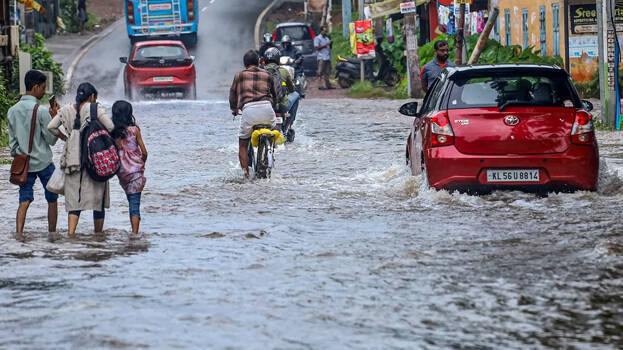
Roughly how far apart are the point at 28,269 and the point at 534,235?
13.1 feet

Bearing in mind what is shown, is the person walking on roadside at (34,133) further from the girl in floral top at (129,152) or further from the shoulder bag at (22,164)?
the girl in floral top at (129,152)

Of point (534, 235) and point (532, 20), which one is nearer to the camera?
point (534, 235)

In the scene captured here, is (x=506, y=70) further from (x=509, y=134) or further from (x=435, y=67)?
(x=435, y=67)

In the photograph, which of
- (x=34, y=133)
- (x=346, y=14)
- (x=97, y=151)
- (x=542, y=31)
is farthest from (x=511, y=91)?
(x=346, y=14)

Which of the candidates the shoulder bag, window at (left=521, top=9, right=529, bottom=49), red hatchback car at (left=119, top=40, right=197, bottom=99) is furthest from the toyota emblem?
window at (left=521, top=9, right=529, bottom=49)

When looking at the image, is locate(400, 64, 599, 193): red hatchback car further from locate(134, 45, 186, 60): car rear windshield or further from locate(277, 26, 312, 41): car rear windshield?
locate(277, 26, 312, 41): car rear windshield

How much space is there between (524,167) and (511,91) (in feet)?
2.58

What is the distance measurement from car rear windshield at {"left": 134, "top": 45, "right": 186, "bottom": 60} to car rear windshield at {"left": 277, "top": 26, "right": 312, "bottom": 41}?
9.41 m

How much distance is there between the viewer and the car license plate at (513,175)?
1198cm

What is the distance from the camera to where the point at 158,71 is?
33.6 m

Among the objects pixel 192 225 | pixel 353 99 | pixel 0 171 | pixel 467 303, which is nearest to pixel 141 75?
pixel 353 99

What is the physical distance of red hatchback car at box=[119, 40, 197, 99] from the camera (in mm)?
33469

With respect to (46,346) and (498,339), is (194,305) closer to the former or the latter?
(46,346)

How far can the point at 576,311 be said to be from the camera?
7082mm
